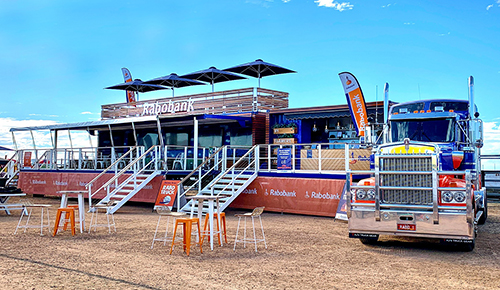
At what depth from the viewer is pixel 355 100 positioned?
1702 centimetres

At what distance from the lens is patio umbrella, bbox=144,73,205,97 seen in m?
25.1

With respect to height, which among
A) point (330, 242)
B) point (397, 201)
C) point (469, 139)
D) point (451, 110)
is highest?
point (451, 110)

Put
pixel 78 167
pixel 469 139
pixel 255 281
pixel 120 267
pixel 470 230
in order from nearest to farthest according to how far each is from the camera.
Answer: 1. pixel 255 281
2. pixel 120 267
3. pixel 470 230
4. pixel 469 139
5. pixel 78 167

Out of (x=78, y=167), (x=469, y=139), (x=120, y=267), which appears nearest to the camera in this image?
(x=120, y=267)

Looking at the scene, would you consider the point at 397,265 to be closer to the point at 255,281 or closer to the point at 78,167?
the point at 255,281

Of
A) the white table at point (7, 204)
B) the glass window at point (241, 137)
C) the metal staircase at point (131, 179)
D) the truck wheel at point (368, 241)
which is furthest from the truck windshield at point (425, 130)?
the white table at point (7, 204)

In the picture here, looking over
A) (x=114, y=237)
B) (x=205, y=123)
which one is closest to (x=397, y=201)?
(x=114, y=237)

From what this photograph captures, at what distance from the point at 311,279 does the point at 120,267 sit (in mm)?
2847

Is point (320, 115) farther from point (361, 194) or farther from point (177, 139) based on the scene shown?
point (361, 194)

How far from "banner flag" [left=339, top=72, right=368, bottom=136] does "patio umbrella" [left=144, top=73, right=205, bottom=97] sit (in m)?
10.4

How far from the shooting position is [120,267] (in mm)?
7270

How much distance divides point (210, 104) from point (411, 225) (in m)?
15.2

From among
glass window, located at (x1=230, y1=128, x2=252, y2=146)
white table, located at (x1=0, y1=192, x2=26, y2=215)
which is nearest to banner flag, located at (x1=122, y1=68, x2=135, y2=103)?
glass window, located at (x1=230, y1=128, x2=252, y2=146)

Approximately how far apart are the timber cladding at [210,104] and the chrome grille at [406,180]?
1079 cm
